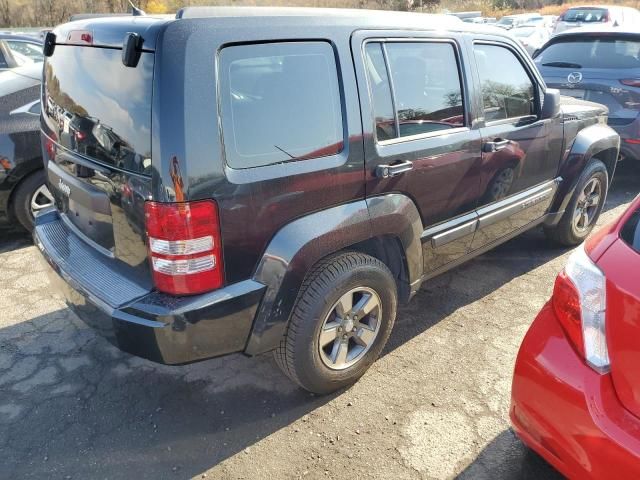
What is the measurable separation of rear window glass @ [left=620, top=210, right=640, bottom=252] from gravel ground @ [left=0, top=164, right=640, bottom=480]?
3.55 ft

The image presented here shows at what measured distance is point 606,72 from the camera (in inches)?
219

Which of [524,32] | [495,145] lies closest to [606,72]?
[495,145]

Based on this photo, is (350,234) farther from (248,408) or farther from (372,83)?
(248,408)

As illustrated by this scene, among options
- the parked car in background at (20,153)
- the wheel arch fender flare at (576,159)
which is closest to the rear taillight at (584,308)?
the wheel arch fender flare at (576,159)

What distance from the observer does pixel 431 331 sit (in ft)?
10.6

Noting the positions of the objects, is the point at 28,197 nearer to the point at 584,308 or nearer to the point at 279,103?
the point at 279,103

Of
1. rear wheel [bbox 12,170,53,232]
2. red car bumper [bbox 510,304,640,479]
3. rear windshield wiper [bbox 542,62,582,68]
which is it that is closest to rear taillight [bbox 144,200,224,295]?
red car bumper [bbox 510,304,640,479]

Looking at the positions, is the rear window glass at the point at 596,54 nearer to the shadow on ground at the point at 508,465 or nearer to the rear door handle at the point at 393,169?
the rear door handle at the point at 393,169

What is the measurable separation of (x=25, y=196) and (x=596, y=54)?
5.99 metres

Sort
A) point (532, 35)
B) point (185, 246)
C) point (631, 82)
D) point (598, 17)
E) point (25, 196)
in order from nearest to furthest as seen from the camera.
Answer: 1. point (185, 246)
2. point (25, 196)
3. point (631, 82)
4. point (598, 17)
5. point (532, 35)

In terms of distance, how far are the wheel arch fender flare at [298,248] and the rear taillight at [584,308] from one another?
925mm

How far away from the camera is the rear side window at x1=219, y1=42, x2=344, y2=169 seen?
2.05m

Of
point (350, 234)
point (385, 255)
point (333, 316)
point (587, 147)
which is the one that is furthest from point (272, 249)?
point (587, 147)

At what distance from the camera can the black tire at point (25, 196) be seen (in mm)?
4207
